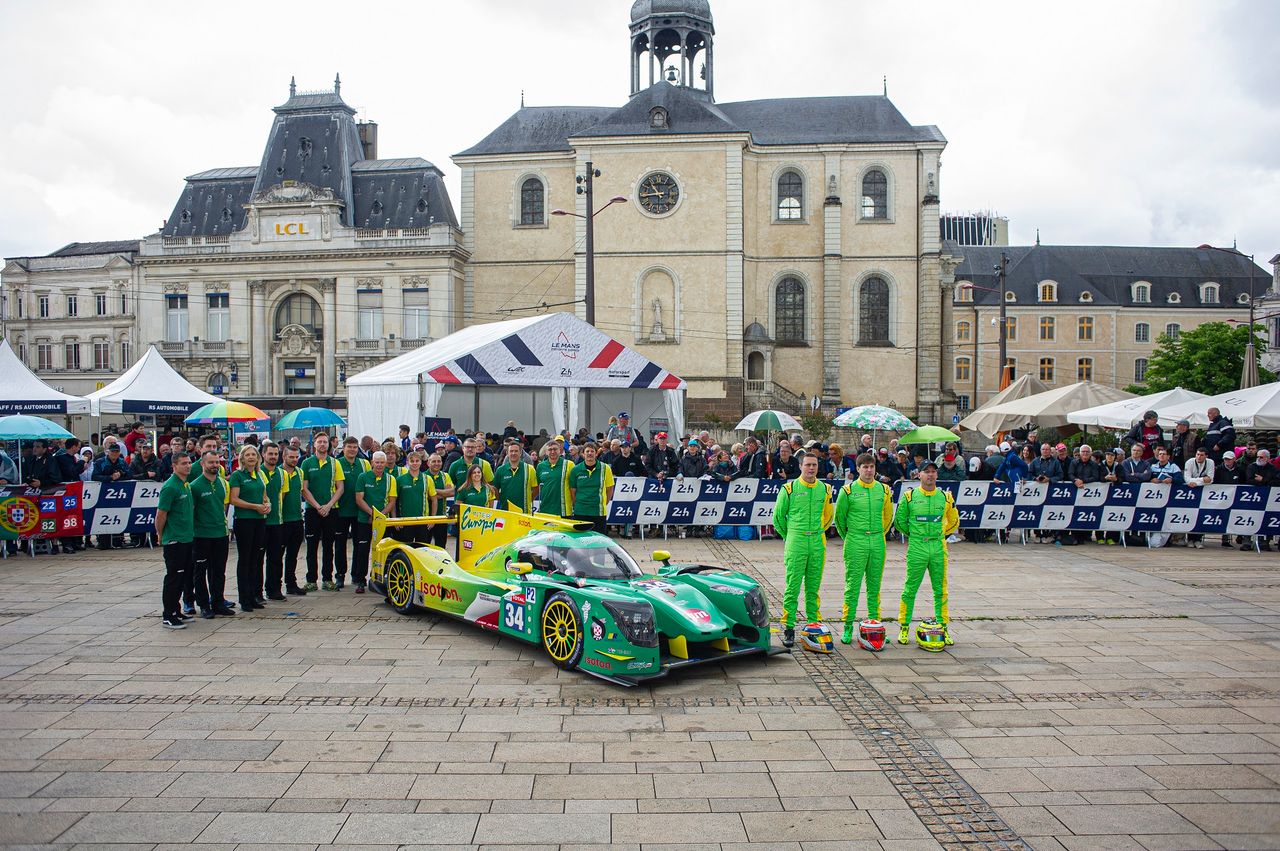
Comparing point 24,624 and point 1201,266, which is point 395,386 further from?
point 1201,266

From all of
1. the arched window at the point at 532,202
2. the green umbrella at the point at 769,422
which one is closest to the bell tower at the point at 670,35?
the arched window at the point at 532,202

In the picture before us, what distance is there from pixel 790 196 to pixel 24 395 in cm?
3582

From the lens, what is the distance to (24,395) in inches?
811

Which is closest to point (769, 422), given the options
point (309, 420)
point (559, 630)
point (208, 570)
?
point (309, 420)

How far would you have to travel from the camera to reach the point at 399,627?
10.4 meters

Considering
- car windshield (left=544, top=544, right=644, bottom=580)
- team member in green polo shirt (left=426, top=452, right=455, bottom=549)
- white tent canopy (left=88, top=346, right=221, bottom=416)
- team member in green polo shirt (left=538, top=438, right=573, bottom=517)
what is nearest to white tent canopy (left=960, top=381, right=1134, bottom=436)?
team member in green polo shirt (left=538, top=438, right=573, bottom=517)

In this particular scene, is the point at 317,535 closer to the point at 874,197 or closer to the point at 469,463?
the point at 469,463

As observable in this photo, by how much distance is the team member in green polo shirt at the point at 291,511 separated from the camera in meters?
11.8

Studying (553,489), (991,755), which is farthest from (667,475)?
(991,755)

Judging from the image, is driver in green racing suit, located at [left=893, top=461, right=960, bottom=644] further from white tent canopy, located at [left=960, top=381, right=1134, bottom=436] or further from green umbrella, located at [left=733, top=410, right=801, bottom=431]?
white tent canopy, located at [left=960, top=381, right=1134, bottom=436]

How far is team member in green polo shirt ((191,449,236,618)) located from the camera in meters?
10.5

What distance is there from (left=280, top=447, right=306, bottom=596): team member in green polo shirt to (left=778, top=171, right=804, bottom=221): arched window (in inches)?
1540

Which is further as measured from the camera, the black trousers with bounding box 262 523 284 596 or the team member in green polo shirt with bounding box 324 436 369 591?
the team member in green polo shirt with bounding box 324 436 369 591

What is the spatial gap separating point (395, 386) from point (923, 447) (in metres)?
18.8
